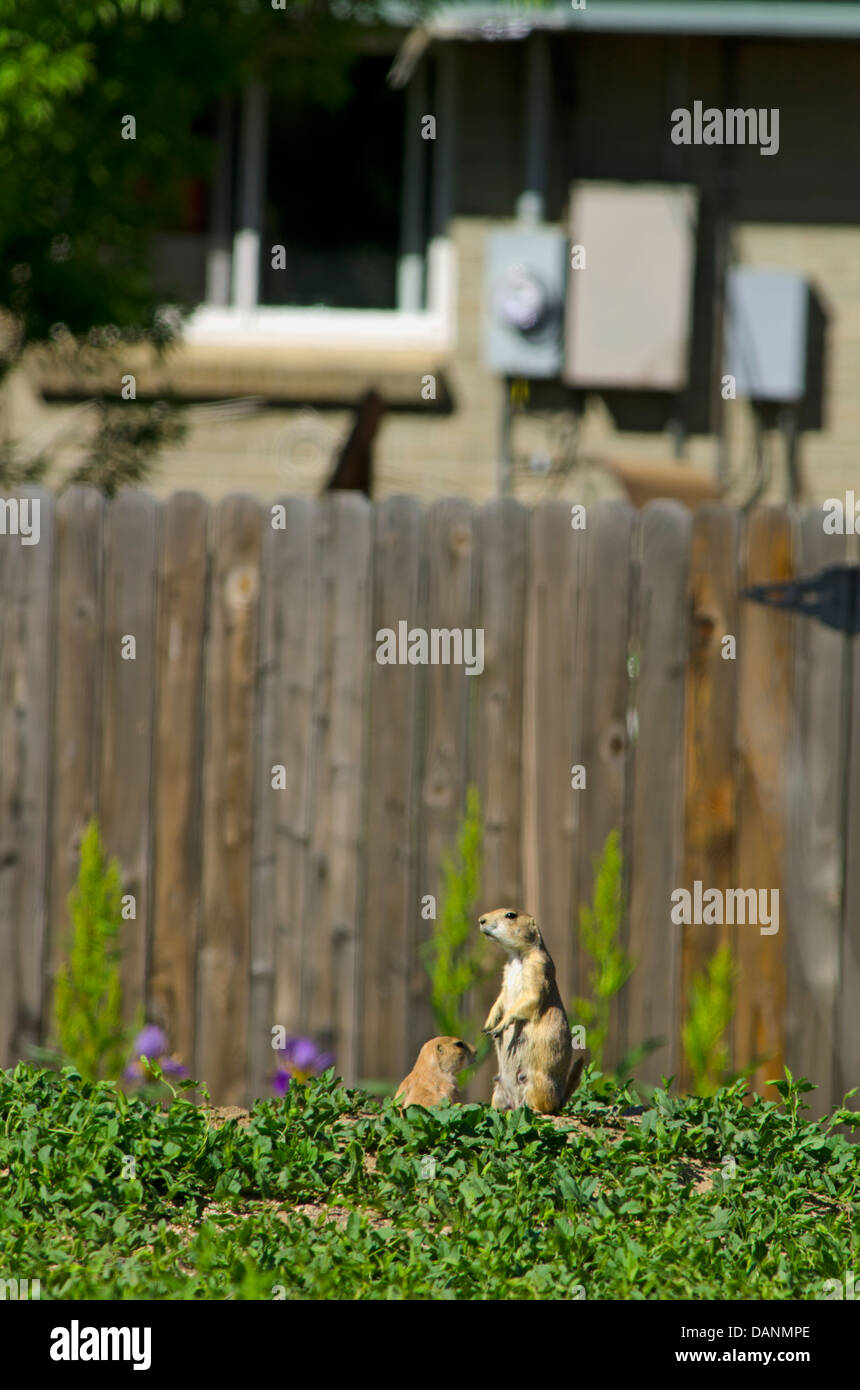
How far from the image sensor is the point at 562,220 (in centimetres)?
977

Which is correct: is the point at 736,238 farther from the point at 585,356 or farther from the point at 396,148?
the point at 396,148

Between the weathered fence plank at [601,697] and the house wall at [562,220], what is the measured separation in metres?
5.08

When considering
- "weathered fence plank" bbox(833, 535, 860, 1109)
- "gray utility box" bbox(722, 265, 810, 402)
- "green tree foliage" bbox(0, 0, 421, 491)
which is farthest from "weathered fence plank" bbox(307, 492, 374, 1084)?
"gray utility box" bbox(722, 265, 810, 402)

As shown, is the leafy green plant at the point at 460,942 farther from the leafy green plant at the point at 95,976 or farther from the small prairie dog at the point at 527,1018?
the small prairie dog at the point at 527,1018

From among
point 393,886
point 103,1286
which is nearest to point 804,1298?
point 103,1286

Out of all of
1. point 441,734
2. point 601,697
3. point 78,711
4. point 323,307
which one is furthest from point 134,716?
point 323,307

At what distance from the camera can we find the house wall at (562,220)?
31.6 feet

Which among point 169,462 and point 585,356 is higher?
point 585,356

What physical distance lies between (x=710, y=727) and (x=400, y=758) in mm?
974

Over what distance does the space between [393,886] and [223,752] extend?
27.0 inches

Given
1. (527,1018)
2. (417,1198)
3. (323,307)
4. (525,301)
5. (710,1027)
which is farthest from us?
(323,307)

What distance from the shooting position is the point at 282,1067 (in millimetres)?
4680

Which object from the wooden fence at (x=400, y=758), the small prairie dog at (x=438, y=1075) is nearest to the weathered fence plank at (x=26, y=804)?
the wooden fence at (x=400, y=758)

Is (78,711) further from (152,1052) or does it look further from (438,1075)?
(438,1075)
